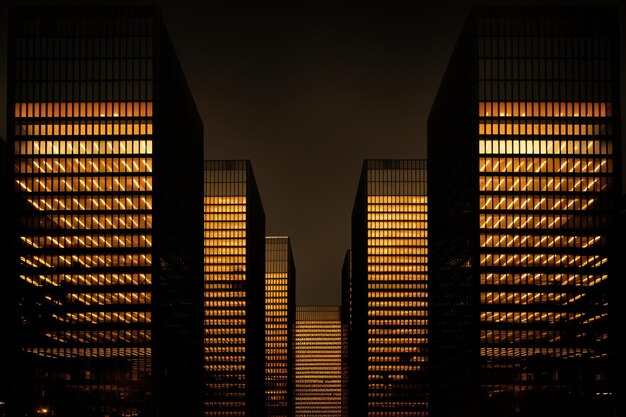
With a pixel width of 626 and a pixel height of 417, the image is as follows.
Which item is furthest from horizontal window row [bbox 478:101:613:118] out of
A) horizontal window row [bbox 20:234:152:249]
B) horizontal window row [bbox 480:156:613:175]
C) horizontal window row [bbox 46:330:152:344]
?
horizontal window row [bbox 46:330:152:344]

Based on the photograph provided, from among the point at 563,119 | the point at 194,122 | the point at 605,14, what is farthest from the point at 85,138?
the point at 605,14

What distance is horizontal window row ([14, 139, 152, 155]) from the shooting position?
4190 inches

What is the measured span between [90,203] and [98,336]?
15.9 meters

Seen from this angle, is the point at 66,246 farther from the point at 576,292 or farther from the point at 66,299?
the point at 576,292

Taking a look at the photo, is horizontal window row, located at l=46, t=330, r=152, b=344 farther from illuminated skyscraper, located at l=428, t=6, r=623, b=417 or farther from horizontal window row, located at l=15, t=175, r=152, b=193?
illuminated skyscraper, located at l=428, t=6, r=623, b=417

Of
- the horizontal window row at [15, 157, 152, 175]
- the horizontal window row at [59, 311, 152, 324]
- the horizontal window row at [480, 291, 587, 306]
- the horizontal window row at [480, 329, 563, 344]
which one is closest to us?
the horizontal window row at [59, 311, 152, 324]

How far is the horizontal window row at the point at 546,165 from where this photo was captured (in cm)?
10906

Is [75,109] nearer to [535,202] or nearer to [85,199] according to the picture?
[85,199]

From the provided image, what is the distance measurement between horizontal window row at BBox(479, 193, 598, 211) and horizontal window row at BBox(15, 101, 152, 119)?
4281 centimetres

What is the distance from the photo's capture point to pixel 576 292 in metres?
111

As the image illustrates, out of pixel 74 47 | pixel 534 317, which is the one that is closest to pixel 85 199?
pixel 74 47

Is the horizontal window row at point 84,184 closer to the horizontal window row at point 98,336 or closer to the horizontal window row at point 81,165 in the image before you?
the horizontal window row at point 81,165

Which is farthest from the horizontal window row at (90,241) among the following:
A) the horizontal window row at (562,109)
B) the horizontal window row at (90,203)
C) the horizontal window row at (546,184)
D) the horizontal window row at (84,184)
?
the horizontal window row at (562,109)

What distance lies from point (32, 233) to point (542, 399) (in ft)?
213
